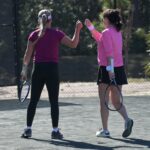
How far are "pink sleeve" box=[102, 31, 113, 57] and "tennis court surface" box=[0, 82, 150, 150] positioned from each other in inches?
44.6

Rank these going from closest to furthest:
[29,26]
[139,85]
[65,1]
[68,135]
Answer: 1. [68,135]
2. [139,85]
3. [29,26]
4. [65,1]

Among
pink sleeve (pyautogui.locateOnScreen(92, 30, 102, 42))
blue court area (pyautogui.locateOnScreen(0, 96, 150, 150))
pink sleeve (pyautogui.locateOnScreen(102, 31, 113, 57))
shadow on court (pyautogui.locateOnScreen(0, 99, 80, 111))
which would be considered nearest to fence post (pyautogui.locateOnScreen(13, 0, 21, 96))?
shadow on court (pyautogui.locateOnScreen(0, 99, 80, 111))

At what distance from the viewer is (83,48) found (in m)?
32.8

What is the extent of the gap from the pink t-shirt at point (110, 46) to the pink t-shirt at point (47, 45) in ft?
1.87

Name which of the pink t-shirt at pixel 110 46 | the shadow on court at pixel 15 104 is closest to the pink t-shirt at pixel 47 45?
the pink t-shirt at pixel 110 46

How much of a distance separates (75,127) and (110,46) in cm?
179

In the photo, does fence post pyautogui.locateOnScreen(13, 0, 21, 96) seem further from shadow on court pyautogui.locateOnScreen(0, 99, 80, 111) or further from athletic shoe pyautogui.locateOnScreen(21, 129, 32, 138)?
athletic shoe pyautogui.locateOnScreen(21, 129, 32, 138)

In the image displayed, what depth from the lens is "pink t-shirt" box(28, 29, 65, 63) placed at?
9281mm

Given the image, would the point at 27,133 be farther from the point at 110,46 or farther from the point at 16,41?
the point at 16,41

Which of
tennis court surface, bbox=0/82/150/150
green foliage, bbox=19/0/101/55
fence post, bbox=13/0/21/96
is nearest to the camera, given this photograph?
tennis court surface, bbox=0/82/150/150

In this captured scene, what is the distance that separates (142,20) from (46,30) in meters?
25.3

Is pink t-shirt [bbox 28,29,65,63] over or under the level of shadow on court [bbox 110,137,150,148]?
over

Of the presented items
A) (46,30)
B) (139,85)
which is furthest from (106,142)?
(139,85)

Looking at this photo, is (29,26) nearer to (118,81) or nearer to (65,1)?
(65,1)
